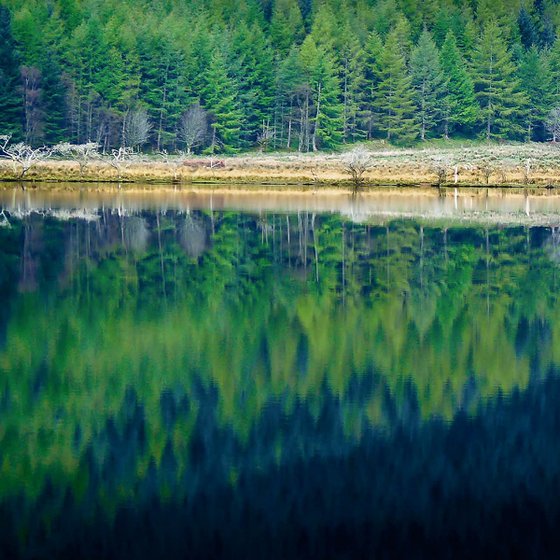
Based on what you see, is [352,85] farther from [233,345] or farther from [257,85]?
[233,345]

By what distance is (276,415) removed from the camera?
11.5 m

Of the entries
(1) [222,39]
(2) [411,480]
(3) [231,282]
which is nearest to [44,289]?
(3) [231,282]

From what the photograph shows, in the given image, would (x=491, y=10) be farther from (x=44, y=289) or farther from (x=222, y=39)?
(x=44, y=289)

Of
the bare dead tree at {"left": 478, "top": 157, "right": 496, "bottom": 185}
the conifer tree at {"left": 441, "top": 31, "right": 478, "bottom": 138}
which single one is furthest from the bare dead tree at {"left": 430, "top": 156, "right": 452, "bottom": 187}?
the conifer tree at {"left": 441, "top": 31, "right": 478, "bottom": 138}

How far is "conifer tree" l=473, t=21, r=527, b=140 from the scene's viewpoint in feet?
296

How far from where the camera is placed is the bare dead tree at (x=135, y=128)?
75.3m

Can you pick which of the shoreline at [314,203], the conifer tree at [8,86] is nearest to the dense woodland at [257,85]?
the conifer tree at [8,86]

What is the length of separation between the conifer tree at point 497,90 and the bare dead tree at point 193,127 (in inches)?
976

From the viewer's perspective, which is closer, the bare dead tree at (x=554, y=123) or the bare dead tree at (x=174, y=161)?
the bare dead tree at (x=174, y=161)

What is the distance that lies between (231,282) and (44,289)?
3.75 meters

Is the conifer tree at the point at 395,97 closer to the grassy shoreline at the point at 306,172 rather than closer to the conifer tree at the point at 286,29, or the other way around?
the conifer tree at the point at 286,29

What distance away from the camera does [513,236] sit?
31047 millimetres

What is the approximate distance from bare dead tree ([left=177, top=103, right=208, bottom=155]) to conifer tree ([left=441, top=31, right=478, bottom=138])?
68.4 ft

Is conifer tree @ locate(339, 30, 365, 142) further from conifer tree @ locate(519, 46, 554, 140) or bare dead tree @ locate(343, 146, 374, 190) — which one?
bare dead tree @ locate(343, 146, 374, 190)
